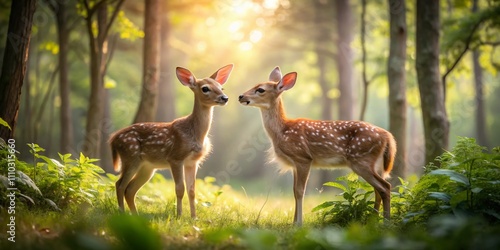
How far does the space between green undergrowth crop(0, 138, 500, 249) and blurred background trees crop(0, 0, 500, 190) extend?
4.23 feet

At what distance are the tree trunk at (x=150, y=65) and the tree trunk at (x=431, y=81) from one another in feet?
17.1

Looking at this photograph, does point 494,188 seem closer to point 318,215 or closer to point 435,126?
point 318,215

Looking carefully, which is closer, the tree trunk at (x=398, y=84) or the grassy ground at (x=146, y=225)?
the grassy ground at (x=146, y=225)

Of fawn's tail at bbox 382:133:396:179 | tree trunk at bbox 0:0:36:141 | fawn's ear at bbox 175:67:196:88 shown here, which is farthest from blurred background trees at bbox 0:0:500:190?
fawn's ear at bbox 175:67:196:88

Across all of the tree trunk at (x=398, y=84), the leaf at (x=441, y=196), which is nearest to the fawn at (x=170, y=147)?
the leaf at (x=441, y=196)

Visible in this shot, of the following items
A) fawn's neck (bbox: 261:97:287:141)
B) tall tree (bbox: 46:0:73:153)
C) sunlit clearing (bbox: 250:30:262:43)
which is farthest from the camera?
sunlit clearing (bbox: 250:30:262:43)

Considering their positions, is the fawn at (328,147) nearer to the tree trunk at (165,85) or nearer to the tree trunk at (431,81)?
the tree trunk at (431,81)

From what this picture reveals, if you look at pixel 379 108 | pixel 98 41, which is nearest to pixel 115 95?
pixel 98 41

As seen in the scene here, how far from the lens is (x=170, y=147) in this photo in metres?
7.24

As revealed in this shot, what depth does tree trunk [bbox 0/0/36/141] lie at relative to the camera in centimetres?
656

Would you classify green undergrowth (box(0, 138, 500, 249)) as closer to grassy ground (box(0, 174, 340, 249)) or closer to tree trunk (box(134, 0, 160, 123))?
grassy ground (box(0, 174, 340, 249))

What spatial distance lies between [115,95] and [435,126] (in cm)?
2511

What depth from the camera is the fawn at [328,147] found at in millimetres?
6871

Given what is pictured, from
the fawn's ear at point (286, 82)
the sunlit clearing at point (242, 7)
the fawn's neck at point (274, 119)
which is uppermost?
the sunlit clearing at point (242, 7)
